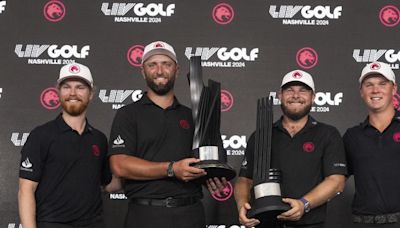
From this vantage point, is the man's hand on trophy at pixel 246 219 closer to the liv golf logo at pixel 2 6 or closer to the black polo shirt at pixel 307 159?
the black polo shirt at pixel 307 159

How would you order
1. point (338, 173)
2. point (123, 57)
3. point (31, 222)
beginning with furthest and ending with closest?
1. point (123, 57)
2. point (338, 173)
3. point (31, 222)

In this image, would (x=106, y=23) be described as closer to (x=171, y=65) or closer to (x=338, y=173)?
(x=171, y=65)

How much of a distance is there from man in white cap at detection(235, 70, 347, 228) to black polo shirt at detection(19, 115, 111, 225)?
66cm

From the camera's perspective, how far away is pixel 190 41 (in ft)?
10.1

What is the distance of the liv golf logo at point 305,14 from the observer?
3.09 metres

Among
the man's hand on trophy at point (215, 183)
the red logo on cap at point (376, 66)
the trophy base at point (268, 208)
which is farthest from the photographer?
the red logo on cap at point (376, 66)

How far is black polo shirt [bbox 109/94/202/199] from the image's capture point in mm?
2072

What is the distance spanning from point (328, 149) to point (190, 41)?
125 cm

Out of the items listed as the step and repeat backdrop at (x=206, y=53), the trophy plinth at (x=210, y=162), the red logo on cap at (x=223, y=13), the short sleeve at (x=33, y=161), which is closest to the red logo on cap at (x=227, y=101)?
the step and repeat backdrop at (x=206, y=53)

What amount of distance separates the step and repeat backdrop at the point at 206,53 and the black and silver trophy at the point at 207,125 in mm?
975

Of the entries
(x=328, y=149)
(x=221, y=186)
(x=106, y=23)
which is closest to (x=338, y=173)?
(x=328, y=149)

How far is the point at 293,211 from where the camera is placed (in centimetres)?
191

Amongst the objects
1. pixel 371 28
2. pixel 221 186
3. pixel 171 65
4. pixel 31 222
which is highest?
pixel 371 28

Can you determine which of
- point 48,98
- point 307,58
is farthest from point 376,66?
point 48,98
